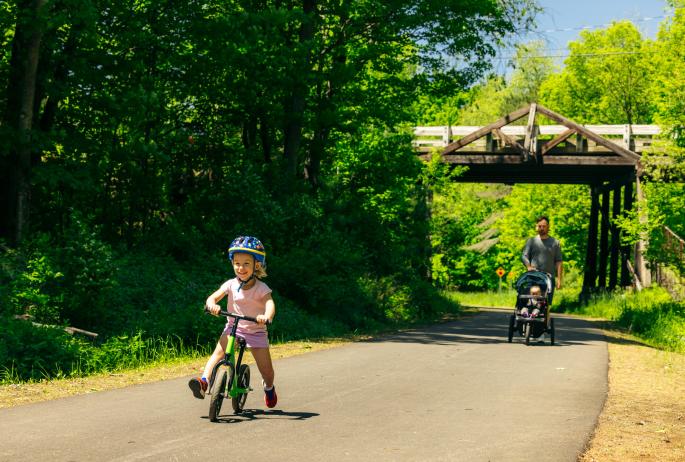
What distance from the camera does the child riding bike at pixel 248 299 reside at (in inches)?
327

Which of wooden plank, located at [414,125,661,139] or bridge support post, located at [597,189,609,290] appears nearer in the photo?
wooden plank, located at [414,125,661,139]

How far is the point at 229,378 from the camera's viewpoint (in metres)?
8.28

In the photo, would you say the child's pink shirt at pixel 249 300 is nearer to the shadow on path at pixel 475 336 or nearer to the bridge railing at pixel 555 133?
the shadow on path at pixel 475 336

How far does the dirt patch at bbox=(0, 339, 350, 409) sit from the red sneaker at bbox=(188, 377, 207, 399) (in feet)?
7.01

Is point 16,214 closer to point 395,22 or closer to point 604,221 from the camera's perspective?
point 395,22

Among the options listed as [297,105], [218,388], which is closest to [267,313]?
[218,388]

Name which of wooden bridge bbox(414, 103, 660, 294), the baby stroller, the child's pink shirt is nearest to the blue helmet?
the child's pink shirt

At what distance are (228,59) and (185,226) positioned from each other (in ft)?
13.7

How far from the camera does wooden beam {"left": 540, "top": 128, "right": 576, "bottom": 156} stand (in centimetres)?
3728

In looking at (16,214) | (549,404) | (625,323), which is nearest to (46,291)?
(16,214)

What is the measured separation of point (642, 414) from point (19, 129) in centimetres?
1235

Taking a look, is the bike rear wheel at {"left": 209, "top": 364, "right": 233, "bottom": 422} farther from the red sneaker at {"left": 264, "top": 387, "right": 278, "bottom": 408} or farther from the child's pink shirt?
the red sneaker at {"left": 264, "top": 387, "right": 278, "bottom": 408}

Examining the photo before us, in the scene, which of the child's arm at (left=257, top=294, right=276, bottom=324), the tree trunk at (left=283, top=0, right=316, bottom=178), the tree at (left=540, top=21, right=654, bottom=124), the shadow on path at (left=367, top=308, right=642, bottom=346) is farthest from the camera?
the tree at (left=540, top=21, right=654, bottom=124)

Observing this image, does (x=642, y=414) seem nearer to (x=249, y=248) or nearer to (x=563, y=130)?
(x=249, y=248)
